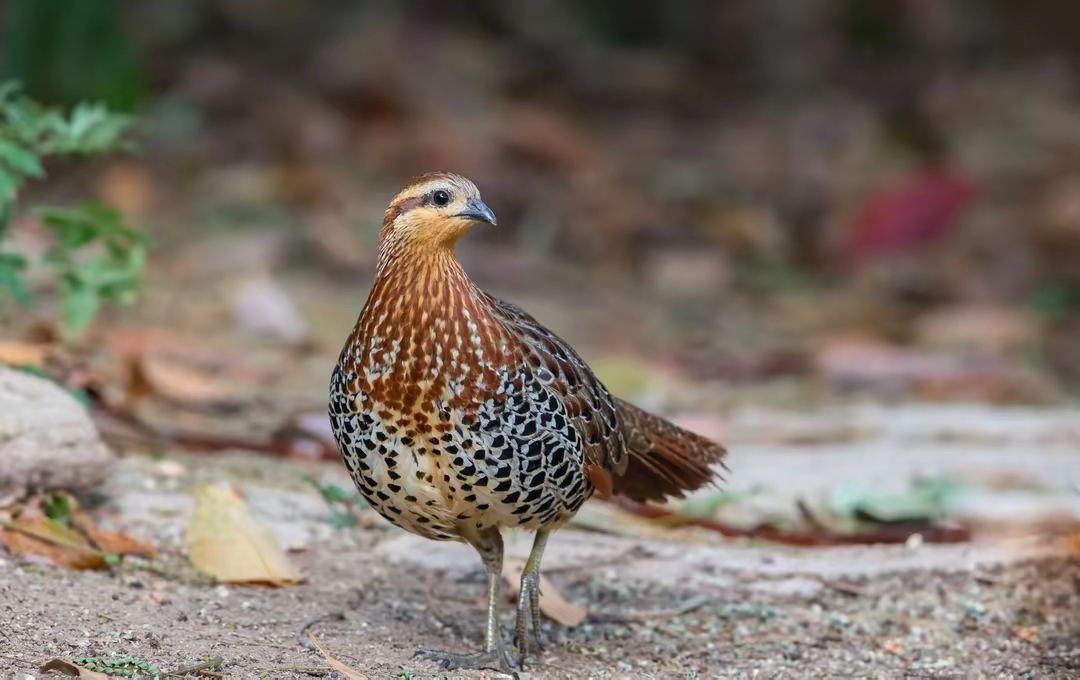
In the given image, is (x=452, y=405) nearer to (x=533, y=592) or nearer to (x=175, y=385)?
(x=533, y=592)

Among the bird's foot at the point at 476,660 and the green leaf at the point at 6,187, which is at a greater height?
the green leaf at the point at 6,187

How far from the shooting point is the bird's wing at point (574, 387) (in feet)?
13.7

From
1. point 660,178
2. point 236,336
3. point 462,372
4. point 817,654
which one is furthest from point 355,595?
point 660,178

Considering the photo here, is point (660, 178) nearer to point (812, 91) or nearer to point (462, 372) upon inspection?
point (812, 91)

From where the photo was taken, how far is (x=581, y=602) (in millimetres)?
4895

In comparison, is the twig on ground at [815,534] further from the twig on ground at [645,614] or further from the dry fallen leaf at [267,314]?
the dry fallen leaf at [267,314]

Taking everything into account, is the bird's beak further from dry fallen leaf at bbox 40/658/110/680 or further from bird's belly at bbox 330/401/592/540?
dry fallen leaf at bbox 40/658/110/680

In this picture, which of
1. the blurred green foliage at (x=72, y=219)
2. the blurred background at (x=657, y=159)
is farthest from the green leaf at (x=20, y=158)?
the blurred background at (x=657, y=159)

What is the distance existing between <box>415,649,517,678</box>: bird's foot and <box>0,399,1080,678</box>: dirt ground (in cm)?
4

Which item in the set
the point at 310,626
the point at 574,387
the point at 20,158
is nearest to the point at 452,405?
the point at 574,387

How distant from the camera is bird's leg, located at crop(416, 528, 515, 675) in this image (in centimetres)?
415

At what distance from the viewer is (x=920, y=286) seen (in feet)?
31.3

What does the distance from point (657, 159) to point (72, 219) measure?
659 cm

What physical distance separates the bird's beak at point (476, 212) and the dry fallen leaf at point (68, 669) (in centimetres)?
136
